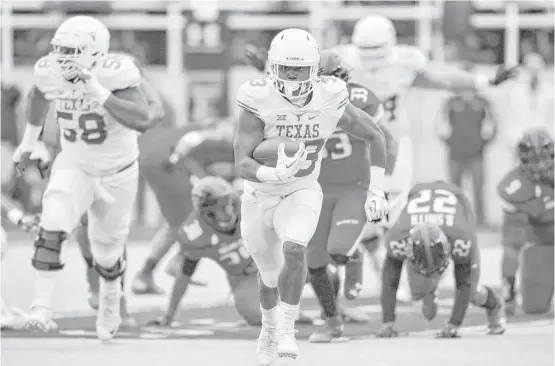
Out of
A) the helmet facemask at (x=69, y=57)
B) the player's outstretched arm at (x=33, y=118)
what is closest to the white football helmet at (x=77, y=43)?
the helmet facemask at (x=69, y=57)

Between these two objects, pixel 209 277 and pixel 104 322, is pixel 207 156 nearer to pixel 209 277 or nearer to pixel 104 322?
pixel 209 277

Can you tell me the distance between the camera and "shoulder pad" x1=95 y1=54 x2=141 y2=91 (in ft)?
26.9

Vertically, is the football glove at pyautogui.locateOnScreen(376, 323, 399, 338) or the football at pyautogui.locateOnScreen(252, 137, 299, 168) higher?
the football at pyautogui.locateOnScreen(252, 137, 299, 168)

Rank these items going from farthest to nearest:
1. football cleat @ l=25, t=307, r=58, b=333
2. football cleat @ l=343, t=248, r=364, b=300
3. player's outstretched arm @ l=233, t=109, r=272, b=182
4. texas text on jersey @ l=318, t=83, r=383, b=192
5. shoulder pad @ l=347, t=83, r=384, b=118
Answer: football cleat @ l=343, t=248, r=364, b=300 < texas text on jersey @ l=318, t=83, r=383, b=192 < shoulder pad @ l=347, t=83, r=384, b=118 < football cleat @ l=25, t=307, r=58, b=333 < player's outstretched arm @ l=233, t=109, r=272, b=182

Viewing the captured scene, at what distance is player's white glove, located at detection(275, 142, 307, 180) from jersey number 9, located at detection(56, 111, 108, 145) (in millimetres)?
1604

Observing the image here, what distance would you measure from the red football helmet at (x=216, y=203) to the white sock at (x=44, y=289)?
132cm

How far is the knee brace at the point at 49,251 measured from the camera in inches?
316

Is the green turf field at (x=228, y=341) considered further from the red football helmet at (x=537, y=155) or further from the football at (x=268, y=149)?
the football at (x=268, y=149)

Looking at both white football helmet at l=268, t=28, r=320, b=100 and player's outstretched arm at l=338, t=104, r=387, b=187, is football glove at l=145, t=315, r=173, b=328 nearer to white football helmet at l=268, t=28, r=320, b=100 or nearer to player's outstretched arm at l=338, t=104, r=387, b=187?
player's outstretched arm at l=338, t=104, r=387, b=187

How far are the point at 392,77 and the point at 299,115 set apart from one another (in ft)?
8.59

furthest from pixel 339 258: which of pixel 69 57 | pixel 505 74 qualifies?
pixel 505 74

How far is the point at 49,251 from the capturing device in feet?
26.3

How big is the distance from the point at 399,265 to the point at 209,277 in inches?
137

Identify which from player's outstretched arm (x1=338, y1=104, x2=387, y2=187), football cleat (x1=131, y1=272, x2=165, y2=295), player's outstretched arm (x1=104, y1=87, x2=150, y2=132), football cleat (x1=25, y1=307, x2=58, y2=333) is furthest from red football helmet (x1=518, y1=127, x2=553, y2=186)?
football cleat (x1=25, y1=307, x2=58, y2=333)
